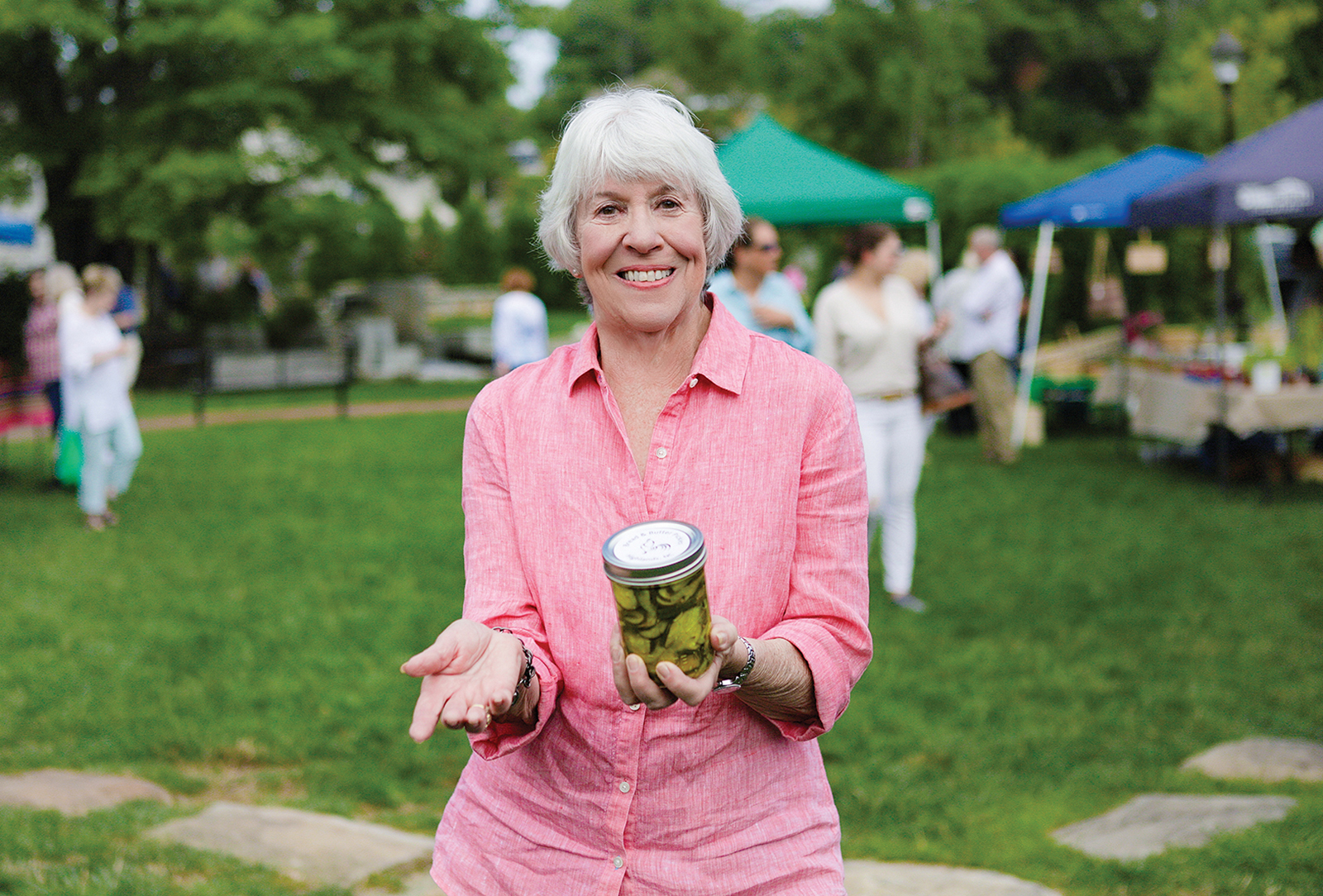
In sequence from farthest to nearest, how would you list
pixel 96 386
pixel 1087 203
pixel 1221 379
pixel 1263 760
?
pixel 1087 203, pixel 1221 379, pixel 96 386, pixel 1263 760

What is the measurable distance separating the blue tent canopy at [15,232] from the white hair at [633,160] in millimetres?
15888

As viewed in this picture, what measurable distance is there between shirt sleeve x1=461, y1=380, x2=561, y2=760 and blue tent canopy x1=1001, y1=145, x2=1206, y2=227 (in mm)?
11808

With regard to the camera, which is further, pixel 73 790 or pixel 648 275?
pixel 73 790

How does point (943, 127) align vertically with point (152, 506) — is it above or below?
above

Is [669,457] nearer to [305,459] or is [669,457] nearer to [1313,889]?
[1313,889]

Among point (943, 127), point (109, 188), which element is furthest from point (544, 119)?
point (109, 188)

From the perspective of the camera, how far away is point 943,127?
1312 inches

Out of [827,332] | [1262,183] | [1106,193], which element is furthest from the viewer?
[1106,193]

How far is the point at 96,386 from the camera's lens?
9508 millimetres

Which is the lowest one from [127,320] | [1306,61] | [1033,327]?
[1033,327]

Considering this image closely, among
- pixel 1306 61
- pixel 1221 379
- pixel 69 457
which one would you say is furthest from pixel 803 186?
pixel 1306 61

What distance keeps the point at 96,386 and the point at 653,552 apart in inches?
359

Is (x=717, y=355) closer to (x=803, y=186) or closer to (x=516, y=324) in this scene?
(x=803, y=186)

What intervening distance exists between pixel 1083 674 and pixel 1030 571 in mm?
1985
